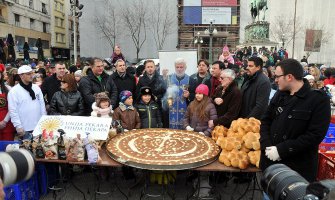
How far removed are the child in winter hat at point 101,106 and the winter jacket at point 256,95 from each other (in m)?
2.47

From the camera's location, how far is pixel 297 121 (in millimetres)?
2998

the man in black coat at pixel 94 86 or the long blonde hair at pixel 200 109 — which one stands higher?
the man in black coat at pixel 94 86

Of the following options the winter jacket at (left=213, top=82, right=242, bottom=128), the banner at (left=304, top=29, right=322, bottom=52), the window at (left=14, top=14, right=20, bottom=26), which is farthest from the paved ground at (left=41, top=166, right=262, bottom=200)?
the window at (left=14, top=14, right=20, bottom=26)

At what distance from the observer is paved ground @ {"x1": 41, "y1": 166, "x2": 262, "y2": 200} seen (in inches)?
185

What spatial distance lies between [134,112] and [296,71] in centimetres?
316

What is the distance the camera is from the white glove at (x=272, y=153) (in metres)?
3.11

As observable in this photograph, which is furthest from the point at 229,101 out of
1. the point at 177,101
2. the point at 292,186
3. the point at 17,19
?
the point at 17,19

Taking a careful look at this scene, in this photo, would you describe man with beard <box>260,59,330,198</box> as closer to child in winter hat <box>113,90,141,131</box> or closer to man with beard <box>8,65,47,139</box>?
child in winter hat <box>113,90,141,131</box>

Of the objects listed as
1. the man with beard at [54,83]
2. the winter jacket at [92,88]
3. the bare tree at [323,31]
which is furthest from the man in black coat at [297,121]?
the bare tree at [323,31]

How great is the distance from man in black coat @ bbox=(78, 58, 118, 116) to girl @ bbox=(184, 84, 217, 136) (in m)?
1.65

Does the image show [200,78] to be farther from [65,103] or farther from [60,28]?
[60,28]

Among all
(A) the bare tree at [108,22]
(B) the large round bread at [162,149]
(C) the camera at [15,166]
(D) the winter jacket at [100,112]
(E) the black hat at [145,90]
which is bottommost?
(B) the large round bread at [162,149]

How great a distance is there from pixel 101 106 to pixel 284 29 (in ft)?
104

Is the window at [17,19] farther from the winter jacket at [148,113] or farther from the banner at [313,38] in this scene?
the winter jacket at [148,113]
